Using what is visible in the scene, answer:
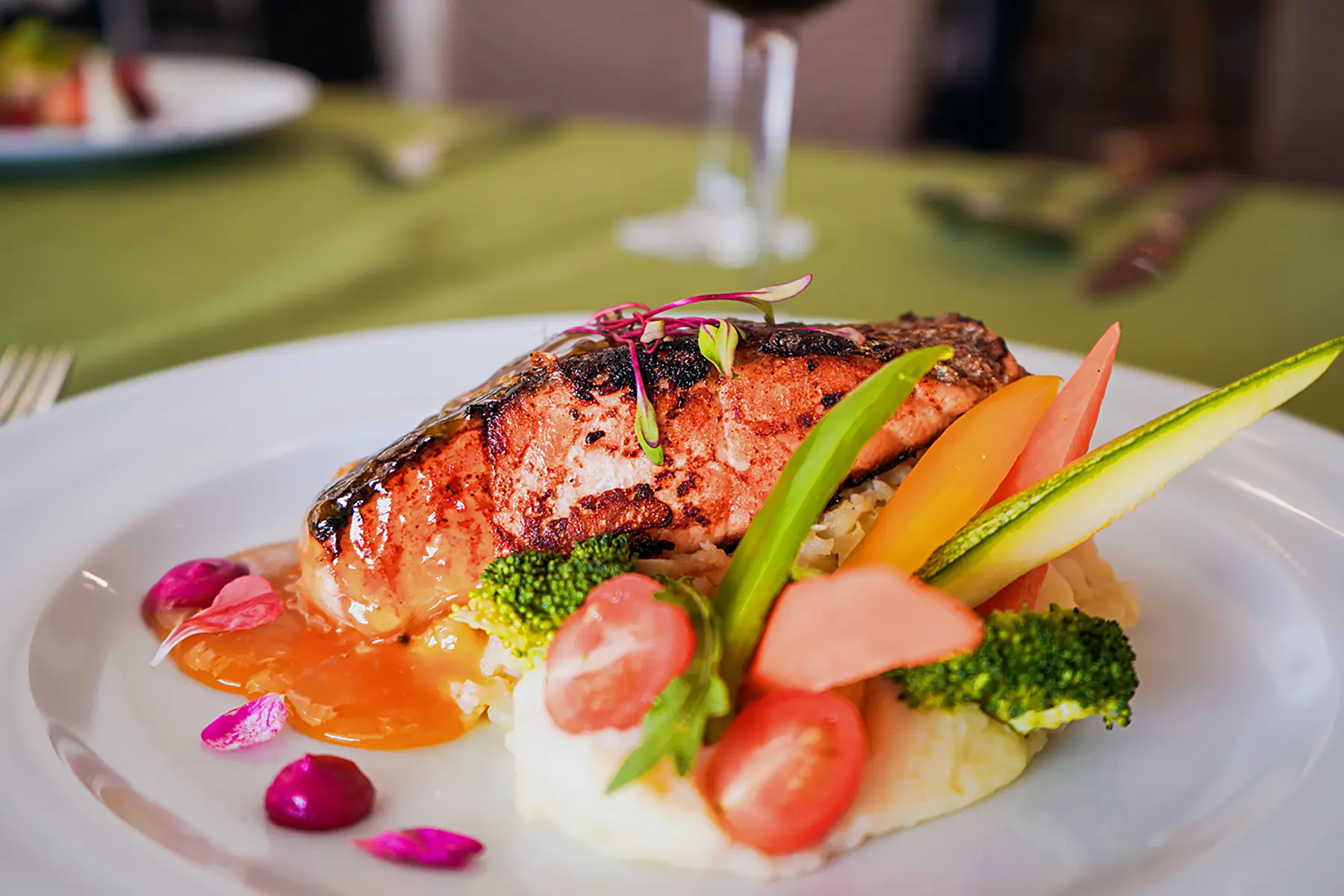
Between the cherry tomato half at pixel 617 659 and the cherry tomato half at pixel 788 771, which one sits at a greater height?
the cherry tomato half at pixel 617 659

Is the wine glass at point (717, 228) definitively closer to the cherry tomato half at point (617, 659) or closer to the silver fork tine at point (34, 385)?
the silver fork tine at point (34, 385)

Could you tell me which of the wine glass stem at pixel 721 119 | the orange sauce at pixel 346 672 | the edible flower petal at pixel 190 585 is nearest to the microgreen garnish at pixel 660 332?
the orange sauce at pixel 346 672

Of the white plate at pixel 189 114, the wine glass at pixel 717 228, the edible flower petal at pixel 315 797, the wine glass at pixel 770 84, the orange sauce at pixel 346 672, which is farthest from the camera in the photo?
the white plate at pixel 189 114

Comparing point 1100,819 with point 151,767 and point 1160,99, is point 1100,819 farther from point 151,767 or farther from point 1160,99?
point 1160,99

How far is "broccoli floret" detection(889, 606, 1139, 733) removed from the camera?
5.57 ft

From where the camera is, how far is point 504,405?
2082mm

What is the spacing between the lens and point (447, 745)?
1.91 metres

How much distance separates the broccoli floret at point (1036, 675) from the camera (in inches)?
66.8

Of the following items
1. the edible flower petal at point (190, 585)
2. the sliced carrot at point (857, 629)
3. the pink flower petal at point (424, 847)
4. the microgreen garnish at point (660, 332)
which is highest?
the microgreen garnish at point (660, 332)

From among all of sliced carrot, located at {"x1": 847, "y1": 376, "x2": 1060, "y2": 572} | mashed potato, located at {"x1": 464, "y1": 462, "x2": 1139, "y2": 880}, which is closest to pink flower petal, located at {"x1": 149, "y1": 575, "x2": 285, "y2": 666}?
mashed potato, located at {"x1": 464, "y1": 462, "x2": 1139, "y2": 880}

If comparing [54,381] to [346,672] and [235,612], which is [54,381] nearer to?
[235,612]

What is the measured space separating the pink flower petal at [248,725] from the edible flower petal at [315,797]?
16cm

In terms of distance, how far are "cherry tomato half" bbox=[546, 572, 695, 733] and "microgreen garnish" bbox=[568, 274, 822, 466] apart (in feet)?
1.28

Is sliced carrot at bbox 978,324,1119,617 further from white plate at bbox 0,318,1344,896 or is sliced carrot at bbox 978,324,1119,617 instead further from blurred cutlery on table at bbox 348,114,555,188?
blurred cutlery on table at bbox 348,114,555,188
